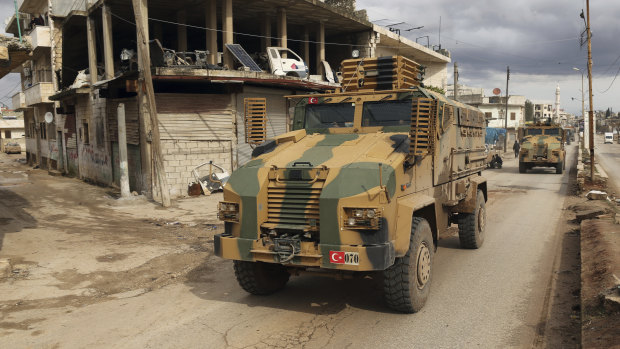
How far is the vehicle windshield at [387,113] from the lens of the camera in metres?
Result: 6.31

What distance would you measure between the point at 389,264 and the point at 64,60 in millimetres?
23517

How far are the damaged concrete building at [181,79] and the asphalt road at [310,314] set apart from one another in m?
8.75

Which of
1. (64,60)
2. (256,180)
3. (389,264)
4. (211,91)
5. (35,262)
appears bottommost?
(35,262)

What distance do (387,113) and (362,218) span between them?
2149 millimetres

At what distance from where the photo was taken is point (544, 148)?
22500 millimetres

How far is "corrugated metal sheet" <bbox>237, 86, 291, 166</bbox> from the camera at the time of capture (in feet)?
56.0

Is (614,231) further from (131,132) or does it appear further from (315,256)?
(131,132)

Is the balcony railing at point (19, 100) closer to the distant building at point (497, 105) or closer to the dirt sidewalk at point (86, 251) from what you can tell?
the dirt sidewalk at point (86, 251)

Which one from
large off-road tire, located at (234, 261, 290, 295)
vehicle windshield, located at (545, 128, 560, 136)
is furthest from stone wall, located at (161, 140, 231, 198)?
vehicle windshield, located at (545, 128, 560, 136)

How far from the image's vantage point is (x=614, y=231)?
820cm

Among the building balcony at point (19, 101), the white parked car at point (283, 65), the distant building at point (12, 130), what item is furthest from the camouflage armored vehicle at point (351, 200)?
the distant building at point (12, 130)

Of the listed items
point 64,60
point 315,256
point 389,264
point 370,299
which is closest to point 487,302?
point 370,299

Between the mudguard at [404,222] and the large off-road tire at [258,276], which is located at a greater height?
the mudguard at [404,222]

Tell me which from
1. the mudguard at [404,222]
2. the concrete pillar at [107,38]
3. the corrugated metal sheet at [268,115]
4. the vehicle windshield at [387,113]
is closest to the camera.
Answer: the mudguard at [404,222]
